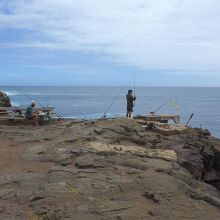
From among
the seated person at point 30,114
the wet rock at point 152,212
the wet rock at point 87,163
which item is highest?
the seated person at point 30,114

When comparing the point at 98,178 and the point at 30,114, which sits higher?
the point at 30,114

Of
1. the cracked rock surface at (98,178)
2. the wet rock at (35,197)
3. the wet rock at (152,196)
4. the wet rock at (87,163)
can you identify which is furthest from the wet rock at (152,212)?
the wet rock at (87,163)

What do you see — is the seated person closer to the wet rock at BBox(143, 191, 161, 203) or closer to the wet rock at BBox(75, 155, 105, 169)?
the wet rock at BBox(75, 155, 105, 169)

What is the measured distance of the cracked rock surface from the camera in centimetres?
1012

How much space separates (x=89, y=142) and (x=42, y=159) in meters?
2.99

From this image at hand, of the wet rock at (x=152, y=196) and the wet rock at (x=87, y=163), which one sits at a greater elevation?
the wet rock at (x=87, y=163)

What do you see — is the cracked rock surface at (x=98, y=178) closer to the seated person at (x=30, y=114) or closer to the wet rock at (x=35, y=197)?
the wet rock at (x=35, y=197)

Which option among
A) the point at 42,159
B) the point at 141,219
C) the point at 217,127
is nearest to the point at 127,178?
the point at 141,219

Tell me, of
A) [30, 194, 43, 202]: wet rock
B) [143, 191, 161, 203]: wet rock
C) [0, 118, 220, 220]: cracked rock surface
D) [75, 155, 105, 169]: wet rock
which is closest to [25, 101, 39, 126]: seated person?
[0, 118, 220, 220]: cracked rock surface

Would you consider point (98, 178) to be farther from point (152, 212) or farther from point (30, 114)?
point (30, 114)

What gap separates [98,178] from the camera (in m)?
12.1

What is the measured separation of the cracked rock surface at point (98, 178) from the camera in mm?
10117

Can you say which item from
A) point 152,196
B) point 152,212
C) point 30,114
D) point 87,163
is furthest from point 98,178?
point 30,114

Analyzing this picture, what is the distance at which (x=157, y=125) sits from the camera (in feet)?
77.8
